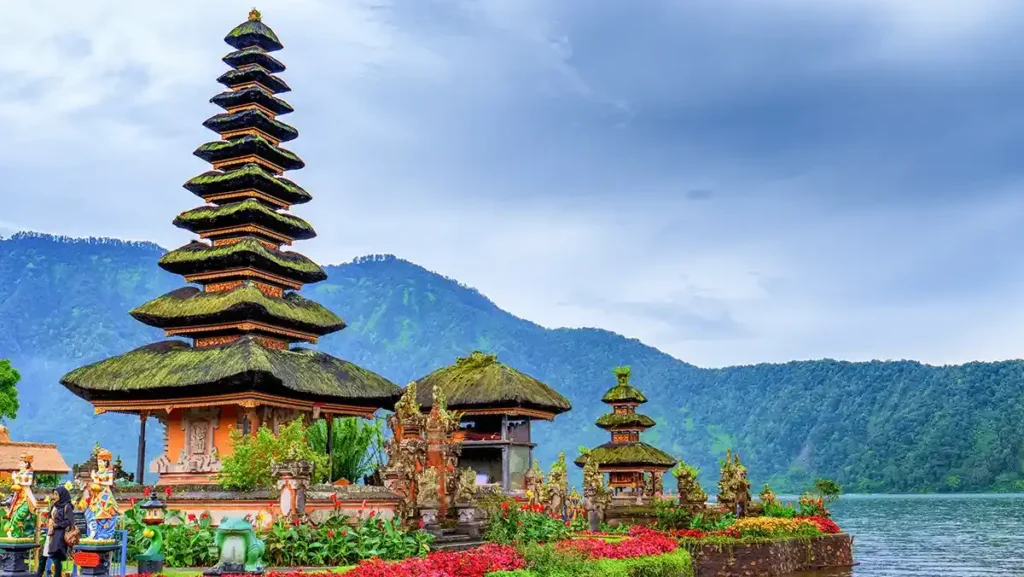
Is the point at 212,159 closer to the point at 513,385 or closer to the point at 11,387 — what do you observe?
the point at 513,385

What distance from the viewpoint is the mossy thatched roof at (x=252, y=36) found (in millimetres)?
36969

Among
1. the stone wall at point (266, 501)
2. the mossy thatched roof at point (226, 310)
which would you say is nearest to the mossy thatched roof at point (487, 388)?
the mossy thatched roof at point (226, 310)

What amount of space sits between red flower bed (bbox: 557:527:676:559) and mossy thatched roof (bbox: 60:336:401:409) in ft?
31.4

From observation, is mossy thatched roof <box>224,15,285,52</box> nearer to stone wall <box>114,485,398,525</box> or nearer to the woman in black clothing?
stone wall <box>114,485,398,525</box>

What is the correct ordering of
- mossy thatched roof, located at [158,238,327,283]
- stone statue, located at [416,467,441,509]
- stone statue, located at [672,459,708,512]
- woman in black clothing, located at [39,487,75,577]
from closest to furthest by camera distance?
woman in black clothing, located at [39,487,75,577], stone statue, located at [416,467,441,509], mossy thatched roof, located at [158,238,327,283], stone statue, located at [672,459,708,512]

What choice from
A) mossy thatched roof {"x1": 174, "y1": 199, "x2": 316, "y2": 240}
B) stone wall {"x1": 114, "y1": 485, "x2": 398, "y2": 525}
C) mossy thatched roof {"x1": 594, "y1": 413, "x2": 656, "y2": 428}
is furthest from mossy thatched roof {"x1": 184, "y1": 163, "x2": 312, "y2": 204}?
mossy thatched roof {"x1": 594, "y1": 413, "x2": 656, "y2": 428}

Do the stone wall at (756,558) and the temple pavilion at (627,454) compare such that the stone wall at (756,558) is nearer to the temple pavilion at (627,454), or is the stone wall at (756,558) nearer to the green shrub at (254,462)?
the temple pavilion at (627,454)

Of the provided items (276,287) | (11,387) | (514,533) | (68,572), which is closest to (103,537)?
(68,572)

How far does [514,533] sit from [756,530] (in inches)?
514

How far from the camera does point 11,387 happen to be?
5112 centimetres

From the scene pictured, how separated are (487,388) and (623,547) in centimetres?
1372

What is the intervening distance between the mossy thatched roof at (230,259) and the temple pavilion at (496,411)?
29.8 ft

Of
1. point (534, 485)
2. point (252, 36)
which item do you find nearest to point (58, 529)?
point (534, 485)

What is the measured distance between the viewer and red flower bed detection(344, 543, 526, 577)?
750 inches
